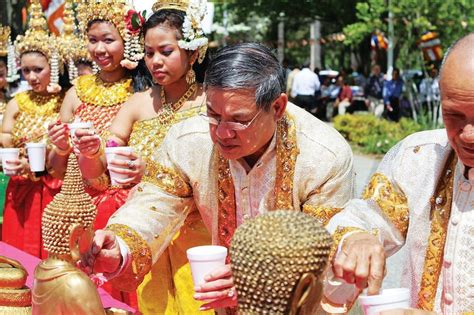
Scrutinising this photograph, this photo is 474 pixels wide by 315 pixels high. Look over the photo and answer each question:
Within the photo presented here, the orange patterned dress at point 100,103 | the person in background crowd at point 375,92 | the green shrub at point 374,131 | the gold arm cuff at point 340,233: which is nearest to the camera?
the gold arm cuff at point 340,233

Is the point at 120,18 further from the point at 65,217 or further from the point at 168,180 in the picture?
the point at 65,217

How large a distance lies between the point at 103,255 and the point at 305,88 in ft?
54.4

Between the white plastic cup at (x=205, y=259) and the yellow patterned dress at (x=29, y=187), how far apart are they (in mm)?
3277

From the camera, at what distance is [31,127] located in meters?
5.24

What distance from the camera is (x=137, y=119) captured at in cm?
374

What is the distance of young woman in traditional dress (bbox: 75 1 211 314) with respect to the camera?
3.16 metres

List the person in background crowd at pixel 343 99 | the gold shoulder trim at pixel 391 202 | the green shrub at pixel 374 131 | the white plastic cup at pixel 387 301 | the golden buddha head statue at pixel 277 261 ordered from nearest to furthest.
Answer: the golden buddha head statue at pixel 277 261 → the white plastic cup at pixel 387 301 → the gold shoulder trim at pixel 391 202 → the green shrub at pixel 374 131 → the person in background crowd at pixel 343 99

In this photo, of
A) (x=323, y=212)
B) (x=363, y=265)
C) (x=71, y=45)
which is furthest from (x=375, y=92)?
(x=363, y=265)

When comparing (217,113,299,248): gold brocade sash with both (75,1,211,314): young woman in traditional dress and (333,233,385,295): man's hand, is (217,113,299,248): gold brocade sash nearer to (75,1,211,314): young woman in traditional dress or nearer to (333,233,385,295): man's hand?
(75,1,211,314): young woman in traditional dress

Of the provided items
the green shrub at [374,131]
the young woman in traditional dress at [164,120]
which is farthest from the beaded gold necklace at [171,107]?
the green shrub at [374,131]

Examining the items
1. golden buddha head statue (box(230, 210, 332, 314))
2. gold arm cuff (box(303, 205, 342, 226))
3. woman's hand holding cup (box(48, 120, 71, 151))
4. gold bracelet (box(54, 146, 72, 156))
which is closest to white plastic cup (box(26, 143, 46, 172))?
gold bracelet (box(54, 146, 72, 156))

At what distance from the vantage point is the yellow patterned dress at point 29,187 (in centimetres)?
518

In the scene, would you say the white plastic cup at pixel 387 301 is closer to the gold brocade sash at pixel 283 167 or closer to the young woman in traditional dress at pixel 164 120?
the gold brocade sash at pixel 283 167

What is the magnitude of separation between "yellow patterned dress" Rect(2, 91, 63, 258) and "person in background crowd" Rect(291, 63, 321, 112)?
13.5m
